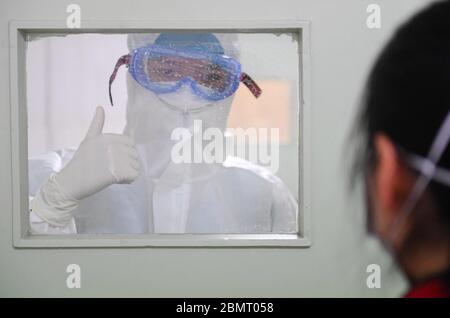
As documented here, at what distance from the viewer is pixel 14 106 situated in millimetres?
1863

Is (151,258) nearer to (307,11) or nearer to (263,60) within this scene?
(263,60)

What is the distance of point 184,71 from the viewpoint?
192 centimetres

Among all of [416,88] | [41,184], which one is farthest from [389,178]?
[41,184]

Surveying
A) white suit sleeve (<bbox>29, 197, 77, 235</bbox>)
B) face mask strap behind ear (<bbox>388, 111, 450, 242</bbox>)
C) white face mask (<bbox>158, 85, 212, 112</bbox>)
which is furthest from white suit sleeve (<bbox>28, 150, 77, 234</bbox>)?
face mask strap behind ear (<bbox>388, 111, 450, 242</bbox>)

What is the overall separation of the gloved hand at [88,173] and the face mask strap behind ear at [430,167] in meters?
1.00

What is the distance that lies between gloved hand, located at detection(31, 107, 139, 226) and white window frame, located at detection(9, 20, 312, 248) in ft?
0.27

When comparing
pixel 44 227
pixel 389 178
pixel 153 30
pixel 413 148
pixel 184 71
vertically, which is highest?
pixel 153 30

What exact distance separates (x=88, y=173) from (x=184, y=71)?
0.52m

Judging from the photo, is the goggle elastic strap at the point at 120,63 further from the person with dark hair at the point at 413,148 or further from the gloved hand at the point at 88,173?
the person with dark hair at the point at 413,148

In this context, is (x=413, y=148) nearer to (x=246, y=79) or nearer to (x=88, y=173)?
(x=246, y=79)

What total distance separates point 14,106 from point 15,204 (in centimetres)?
36

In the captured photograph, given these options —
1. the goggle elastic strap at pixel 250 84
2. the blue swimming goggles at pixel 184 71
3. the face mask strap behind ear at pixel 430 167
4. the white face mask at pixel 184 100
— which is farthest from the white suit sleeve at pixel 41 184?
the face mask strap behind ear at pixel 430 167

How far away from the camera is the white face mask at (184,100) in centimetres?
192

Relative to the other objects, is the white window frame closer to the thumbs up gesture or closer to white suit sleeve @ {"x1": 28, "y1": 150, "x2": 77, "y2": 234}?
white suit sleeve @ {"x1": 28, "y1": 150, "x2": 77, "y2": 234}
